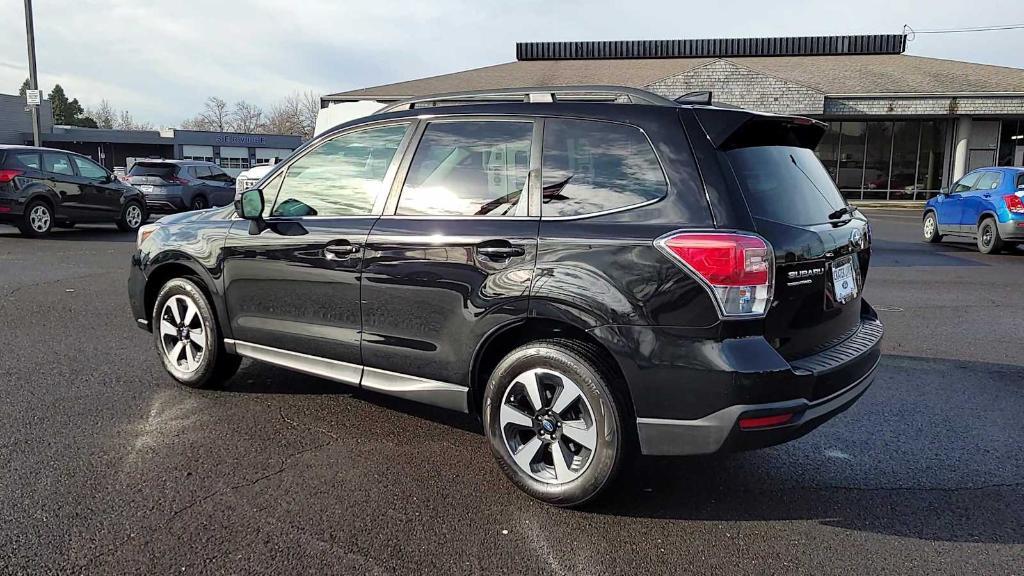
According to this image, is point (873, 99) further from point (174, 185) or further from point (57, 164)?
point (57, 164)

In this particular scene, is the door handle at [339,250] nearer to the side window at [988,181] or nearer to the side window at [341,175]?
the side window at [341,175]

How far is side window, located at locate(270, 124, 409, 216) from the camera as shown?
420cm

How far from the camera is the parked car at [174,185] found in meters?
20.6

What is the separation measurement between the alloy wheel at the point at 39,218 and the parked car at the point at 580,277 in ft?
40.5

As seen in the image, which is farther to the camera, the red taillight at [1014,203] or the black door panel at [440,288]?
the red taillight at [1014,203]

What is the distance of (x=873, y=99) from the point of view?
1168 inches

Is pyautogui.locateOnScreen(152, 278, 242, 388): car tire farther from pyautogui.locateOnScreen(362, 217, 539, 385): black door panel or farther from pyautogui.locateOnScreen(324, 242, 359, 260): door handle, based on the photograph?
pyautogui.locateOnScreen(362, 217, 539, 385): black door panel

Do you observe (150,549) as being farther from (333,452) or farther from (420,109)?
(420,109)

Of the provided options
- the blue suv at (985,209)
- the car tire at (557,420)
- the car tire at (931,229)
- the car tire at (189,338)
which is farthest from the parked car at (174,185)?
the car tire at (557,420)

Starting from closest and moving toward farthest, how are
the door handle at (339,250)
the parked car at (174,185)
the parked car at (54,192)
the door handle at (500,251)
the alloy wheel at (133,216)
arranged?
the door handle at (500,251) → the door handle at (339,250) → the parked car at (54,192) → the alloy wheel at (133,216) → the parked car at (174,185)

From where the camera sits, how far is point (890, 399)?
5066 mm

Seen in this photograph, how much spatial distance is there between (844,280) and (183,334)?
4032 mm

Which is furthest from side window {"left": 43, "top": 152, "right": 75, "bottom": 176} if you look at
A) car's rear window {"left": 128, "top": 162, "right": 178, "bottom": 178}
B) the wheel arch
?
the wheel arch

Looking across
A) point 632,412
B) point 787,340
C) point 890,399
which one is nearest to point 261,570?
point 632,412
